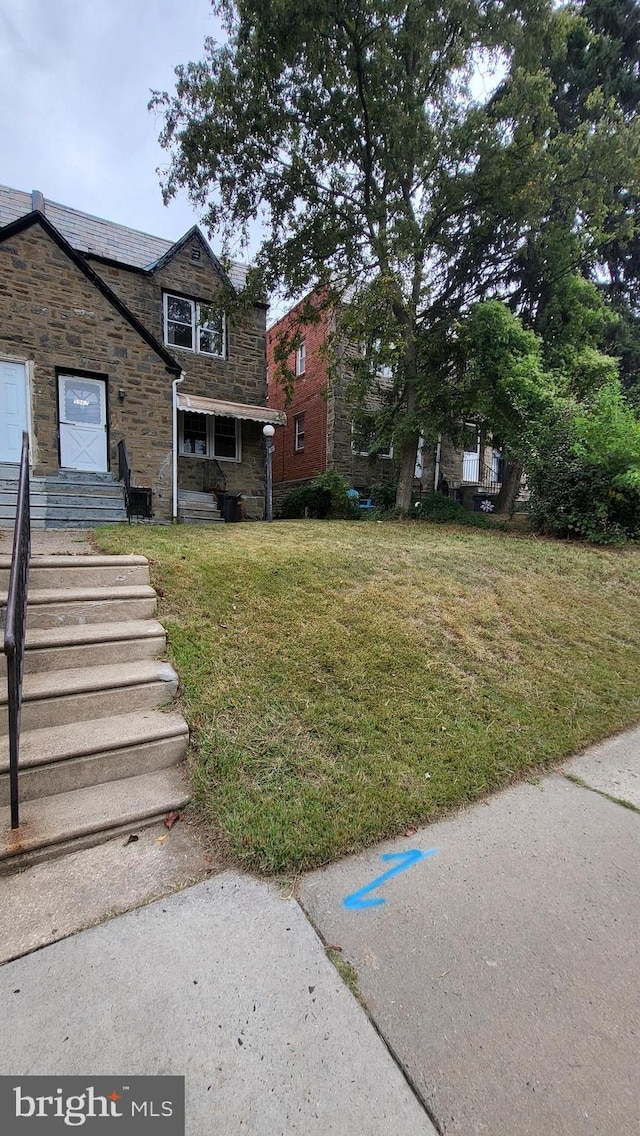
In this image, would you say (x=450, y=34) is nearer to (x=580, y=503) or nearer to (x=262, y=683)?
(x=580, y=503)

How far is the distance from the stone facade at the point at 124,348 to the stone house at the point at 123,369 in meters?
0.02

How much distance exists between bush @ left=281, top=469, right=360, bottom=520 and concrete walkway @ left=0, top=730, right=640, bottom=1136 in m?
12.4

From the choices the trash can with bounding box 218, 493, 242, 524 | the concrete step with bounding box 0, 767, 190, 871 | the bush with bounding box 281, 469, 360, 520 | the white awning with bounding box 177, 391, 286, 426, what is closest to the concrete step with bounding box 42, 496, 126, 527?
the trash can with bounding box 218, 493, 242, 524

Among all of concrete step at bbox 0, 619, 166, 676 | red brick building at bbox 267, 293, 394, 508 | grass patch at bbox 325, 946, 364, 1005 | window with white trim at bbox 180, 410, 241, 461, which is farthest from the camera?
red brick building at bbox 267, 293, 394, 508

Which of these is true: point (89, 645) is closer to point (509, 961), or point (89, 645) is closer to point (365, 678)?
point (365, 678)

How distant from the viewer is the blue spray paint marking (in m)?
2.02

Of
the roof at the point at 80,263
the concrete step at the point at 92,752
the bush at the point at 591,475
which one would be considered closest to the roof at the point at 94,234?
the roof at the point at 80,263

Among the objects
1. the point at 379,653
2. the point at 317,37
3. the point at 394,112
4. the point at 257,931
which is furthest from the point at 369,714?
the point at 317,37

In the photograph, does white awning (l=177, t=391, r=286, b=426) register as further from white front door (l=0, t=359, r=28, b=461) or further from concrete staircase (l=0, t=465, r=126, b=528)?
white front door (l=0, t=359, r=28, b=461)

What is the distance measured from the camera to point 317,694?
3.37 m

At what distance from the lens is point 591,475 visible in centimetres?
852

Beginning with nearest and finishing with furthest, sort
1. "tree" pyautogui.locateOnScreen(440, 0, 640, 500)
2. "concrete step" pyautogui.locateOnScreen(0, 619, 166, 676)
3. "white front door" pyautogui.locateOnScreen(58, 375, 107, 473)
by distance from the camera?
1. "concrete step" pyautogui.locateOnScreen(0, 619, 166, 676)
2. "tree" pyautogui.locateOnScreen(440, 0, 640, 500)
3. "white front door" pyautogui.locateOnScreen(58, 375, 107, 473)

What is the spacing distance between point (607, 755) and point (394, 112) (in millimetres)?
12090

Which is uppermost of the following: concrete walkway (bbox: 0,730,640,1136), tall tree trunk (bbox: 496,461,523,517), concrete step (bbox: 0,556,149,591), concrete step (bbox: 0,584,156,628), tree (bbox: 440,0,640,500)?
tree (bbox: 440,0,640,500)
